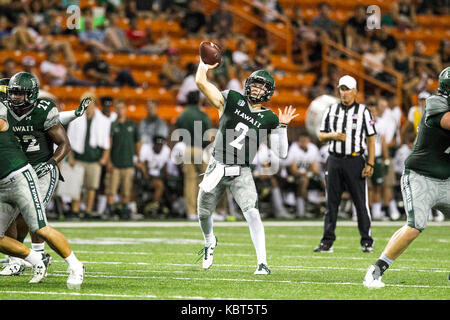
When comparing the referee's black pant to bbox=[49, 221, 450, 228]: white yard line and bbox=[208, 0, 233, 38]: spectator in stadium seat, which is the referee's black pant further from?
bbox=[208, 0, 233, 38]: spectator in stadium seat

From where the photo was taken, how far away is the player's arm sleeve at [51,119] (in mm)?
7633

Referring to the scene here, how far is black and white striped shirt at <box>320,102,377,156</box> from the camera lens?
10.6m

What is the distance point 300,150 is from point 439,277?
9.22 meters

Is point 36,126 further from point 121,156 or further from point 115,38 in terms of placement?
point 115,38

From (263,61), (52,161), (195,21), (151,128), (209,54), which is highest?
(195,21)

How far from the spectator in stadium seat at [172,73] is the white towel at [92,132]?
286 cm

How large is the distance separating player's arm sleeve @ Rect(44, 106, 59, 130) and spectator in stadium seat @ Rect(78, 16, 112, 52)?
37.1 feet

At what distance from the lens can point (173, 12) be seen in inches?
811

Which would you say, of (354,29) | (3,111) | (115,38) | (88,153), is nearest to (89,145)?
(88,153)

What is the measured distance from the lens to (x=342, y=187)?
10656mm

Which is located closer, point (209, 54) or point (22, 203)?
point (22, 203)

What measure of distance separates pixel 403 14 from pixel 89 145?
10.2 metres

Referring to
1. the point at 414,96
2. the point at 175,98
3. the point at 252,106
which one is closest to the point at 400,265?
the point at 252,106
